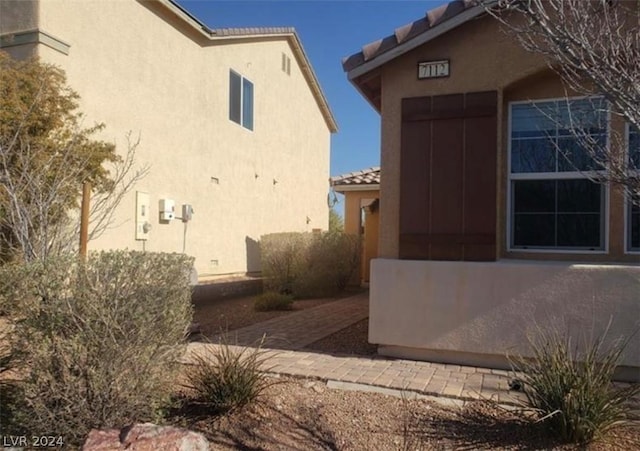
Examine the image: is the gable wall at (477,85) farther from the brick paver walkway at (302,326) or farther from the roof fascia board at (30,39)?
the roof fascia board at (30,39)

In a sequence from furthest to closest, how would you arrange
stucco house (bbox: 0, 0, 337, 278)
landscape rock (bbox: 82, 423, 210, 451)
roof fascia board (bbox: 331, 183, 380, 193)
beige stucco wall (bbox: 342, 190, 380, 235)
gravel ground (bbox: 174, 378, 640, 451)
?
1. beige stucco wall (bbox: 342, 190, 380, 235)
2. roof fascia board (bbox: 331, 183, 380, 193)
3. stucco house (bbox: 0, 0, 337, 278)
4. gravel ground (bbox: 174, 378, 640, 451)
5. landscape rock (bbox: 82, 423, 210, 451)

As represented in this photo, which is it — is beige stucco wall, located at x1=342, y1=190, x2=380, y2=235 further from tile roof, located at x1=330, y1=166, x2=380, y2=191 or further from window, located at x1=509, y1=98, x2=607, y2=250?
window, located at x1=509, y1=98, x2=607, y2=250

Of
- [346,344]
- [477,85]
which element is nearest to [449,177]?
[477,85]

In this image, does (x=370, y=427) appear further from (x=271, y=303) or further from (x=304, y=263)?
(x=304, y=263)

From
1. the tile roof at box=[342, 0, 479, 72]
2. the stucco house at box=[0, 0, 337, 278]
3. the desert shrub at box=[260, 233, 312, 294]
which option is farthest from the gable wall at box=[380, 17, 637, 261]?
the desert shrub at box=[260, 233, 312, 294]

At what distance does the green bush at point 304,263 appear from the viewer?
1350 cm

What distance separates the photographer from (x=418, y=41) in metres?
6.41

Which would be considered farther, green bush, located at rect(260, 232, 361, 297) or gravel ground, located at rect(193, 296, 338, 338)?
green bush, located at rect(260, 232, 361, 297)

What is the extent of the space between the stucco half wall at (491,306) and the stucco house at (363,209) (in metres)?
9.76

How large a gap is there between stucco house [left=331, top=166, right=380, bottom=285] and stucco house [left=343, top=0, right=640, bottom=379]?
382 inches

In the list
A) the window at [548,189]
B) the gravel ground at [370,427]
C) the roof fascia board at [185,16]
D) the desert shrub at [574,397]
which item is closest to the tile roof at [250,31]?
the roof fascia board at [185,16]

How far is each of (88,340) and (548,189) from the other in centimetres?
579

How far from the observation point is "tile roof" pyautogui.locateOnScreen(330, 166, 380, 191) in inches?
661

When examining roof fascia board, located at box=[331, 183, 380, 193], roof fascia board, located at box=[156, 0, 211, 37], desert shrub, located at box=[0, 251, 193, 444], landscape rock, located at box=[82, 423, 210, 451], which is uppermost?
roof fascia board, located at box=[156, 0, 211, 37]
